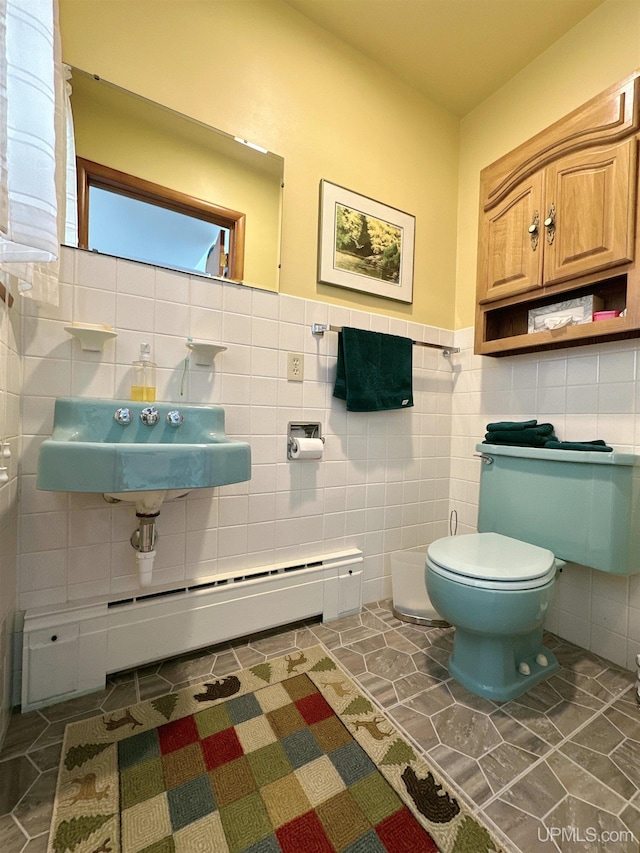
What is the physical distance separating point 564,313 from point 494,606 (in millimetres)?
1113

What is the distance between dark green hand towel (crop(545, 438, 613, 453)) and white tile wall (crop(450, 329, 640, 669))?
8 centimetres

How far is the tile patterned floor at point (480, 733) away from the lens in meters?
0.79

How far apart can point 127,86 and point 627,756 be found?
2.44 m

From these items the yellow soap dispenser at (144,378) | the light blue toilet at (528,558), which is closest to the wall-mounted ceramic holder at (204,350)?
the yellow soap dispenser at (144,378)

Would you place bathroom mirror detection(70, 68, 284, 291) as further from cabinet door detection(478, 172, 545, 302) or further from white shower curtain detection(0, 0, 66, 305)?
cabinet door detection(478, 172, 545, 302)

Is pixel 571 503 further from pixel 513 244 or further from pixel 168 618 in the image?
pixel 168 618

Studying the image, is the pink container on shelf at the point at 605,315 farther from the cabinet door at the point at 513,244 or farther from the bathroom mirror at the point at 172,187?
the bathroom mirror at the point at 172,187

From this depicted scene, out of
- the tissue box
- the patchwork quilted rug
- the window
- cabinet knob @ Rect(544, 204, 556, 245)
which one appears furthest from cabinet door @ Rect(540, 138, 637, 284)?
the patchwork quilted rug

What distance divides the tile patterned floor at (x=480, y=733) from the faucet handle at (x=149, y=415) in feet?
2.77

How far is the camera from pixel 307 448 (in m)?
1.46

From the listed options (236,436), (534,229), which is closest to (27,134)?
(236,436)

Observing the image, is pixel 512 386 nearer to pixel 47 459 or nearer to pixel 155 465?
pixel 155 465

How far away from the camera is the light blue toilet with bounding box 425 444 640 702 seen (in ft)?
3.50

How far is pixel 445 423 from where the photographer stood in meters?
1.96
